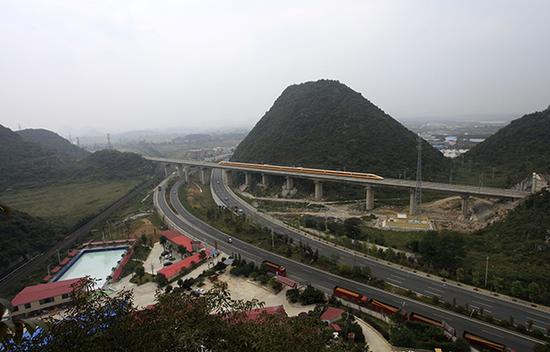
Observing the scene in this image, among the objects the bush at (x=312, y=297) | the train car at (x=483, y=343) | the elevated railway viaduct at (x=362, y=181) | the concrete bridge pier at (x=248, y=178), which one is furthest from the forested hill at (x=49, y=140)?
the train car at (x=483, y=343)

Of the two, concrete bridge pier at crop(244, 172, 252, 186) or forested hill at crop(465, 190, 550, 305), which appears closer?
forested hill at crop(465, 190, 550, 305)

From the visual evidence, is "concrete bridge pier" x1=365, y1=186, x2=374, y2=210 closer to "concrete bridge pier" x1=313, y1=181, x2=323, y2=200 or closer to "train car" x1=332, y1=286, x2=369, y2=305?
"concrete bridge pier" x1=313, y1=181, x2=323, y2=200

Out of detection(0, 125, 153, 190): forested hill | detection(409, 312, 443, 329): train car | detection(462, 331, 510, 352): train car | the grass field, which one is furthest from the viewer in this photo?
detection(0, 125, 153, 190): forested hill

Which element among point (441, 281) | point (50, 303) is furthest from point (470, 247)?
point (50, 303)

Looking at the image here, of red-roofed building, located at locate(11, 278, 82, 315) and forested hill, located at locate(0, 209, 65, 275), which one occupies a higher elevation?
forested hill, located at locate(0, 209, 65, 275)

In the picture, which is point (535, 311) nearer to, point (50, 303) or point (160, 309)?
point (160, 309)

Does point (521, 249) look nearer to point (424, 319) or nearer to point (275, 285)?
point (424, 319)

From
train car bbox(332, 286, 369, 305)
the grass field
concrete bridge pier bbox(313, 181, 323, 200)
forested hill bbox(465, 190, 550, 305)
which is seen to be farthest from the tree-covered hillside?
forested hill bbox(465, 190, 550, 305)
